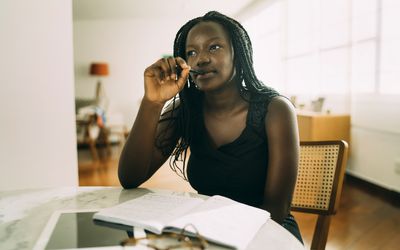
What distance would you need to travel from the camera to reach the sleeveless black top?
3.34ft

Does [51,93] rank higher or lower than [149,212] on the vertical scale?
higher

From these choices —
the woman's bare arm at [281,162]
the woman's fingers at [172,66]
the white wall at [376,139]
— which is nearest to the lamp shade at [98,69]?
the white wall at [376,139]

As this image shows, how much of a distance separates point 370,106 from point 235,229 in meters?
2.94

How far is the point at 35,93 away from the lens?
1.47 metres

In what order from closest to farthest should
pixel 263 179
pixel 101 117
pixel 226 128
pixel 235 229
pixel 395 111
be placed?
1. pixel 235 229
2. pixel 263 179
3. pixel 226 128
4. pixel 395 111
5. pixel 101 117

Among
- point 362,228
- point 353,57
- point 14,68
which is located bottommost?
point 362,228

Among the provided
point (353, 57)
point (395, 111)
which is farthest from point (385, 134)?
point (353, 57)

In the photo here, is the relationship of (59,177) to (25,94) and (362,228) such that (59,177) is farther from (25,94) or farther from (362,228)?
(362,228)

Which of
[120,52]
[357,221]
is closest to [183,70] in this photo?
[357,221]

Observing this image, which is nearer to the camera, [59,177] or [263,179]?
[263,179]

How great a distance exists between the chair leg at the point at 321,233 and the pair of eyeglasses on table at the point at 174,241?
575 mm

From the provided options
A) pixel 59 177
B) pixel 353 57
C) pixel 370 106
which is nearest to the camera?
pixel 59 177

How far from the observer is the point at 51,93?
4.94 ft

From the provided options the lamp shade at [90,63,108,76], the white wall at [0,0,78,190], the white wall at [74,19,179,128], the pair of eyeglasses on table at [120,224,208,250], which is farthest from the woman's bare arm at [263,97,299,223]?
the white wall at [74,19,179,128]
